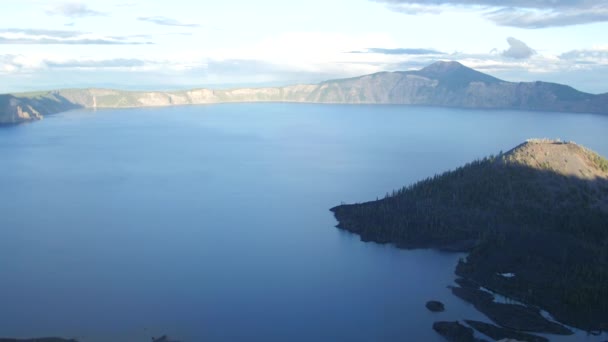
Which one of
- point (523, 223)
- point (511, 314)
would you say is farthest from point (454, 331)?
point (523, 223)

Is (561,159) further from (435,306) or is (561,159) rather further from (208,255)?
(208,255)

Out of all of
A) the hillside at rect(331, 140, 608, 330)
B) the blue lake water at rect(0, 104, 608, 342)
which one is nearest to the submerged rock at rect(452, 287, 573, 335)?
the blue lake water at rect(0, 104, 608, 342)

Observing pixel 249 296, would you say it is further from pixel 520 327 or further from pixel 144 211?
pixel 144 211

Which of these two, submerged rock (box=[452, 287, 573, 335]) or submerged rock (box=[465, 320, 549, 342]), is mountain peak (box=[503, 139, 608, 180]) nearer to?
submerged rock (box=[452, 287, 573, 335])

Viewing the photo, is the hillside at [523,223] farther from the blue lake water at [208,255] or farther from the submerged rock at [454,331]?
the submerged rock at [454,331]

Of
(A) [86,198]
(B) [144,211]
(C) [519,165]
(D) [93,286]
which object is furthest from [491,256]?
(A) [86,198]
